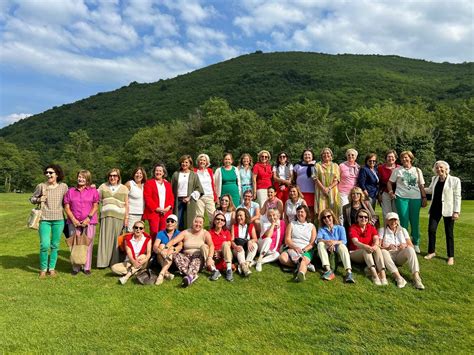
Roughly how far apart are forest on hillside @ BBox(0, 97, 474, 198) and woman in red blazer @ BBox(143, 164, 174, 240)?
3255 cm

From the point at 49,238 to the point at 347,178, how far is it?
657 cm

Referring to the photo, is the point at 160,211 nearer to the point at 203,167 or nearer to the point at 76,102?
the point at 203,167

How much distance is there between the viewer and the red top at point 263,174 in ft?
30.8

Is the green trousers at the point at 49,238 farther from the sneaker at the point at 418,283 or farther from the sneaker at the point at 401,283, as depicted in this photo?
the sneaker at the point at 418,283

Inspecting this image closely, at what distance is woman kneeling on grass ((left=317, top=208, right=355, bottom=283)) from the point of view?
23.9 ft

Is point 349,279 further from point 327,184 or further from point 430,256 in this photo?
point 430,256

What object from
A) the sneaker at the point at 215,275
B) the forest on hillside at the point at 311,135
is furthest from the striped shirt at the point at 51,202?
the forest on hillside at the point at 311,135

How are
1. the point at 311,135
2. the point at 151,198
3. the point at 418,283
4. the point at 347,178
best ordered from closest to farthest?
the point at 418,283, the point at 151,198, the point at 347,178, the point at 311,135

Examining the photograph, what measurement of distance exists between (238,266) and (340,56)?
146 meters

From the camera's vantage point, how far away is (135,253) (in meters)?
7.54

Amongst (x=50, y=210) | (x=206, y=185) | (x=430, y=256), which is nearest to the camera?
(x=50, y=210)

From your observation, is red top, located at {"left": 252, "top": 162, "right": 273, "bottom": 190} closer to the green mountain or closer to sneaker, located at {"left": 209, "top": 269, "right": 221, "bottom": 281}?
sneaker, located at {"left": 209, "top": 269, "right": 221, "bottom": 281}

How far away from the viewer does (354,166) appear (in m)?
8.84

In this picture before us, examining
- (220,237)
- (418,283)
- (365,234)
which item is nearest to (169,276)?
(220,237)
